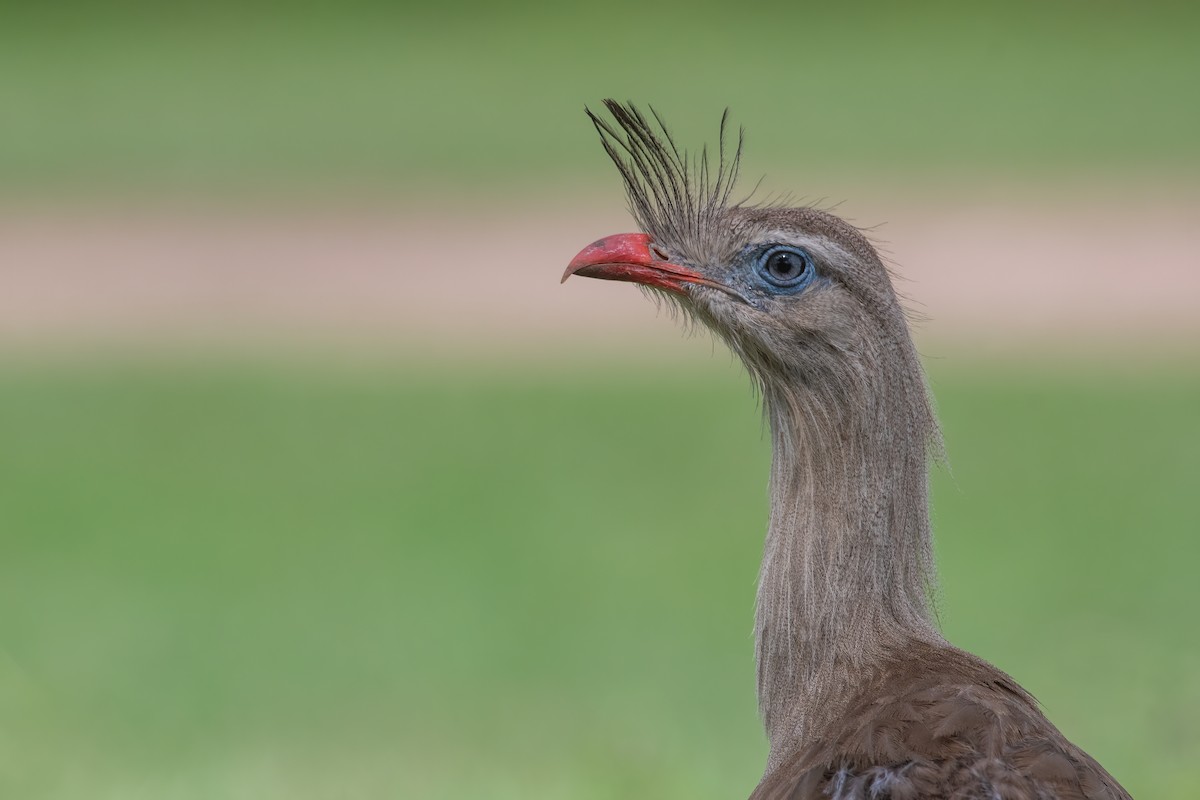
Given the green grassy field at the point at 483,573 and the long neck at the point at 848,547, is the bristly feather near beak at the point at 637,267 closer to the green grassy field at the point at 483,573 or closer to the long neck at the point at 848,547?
the long neck at the point at 848,547

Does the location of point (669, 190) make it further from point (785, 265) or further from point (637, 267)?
point (785, 265)

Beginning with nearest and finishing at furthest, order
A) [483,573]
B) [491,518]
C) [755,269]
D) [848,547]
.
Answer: [848,547], [755,269], [483,573], [491,518]

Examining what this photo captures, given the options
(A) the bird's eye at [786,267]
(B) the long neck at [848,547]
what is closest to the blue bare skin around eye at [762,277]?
(A) the bird's eye at [786,267]

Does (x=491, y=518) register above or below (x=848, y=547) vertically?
below

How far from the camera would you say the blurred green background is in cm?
489

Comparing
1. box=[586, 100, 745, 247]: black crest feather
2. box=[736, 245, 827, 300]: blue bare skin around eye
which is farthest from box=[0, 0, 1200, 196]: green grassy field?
box=[736, 245, 827, 300]: blue bare skin around eye

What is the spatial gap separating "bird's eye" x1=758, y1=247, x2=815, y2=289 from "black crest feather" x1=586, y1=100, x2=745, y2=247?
136 mm

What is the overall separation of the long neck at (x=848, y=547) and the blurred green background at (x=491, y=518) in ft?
5.75

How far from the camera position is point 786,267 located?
8.13ft

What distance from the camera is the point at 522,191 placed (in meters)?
12.9

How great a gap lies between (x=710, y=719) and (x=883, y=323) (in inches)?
108

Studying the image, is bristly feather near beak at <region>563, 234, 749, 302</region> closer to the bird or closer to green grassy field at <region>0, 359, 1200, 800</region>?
the bird

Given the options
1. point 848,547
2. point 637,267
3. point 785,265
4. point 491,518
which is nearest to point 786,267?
point 785,265

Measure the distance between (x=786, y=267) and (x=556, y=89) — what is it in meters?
13.8
